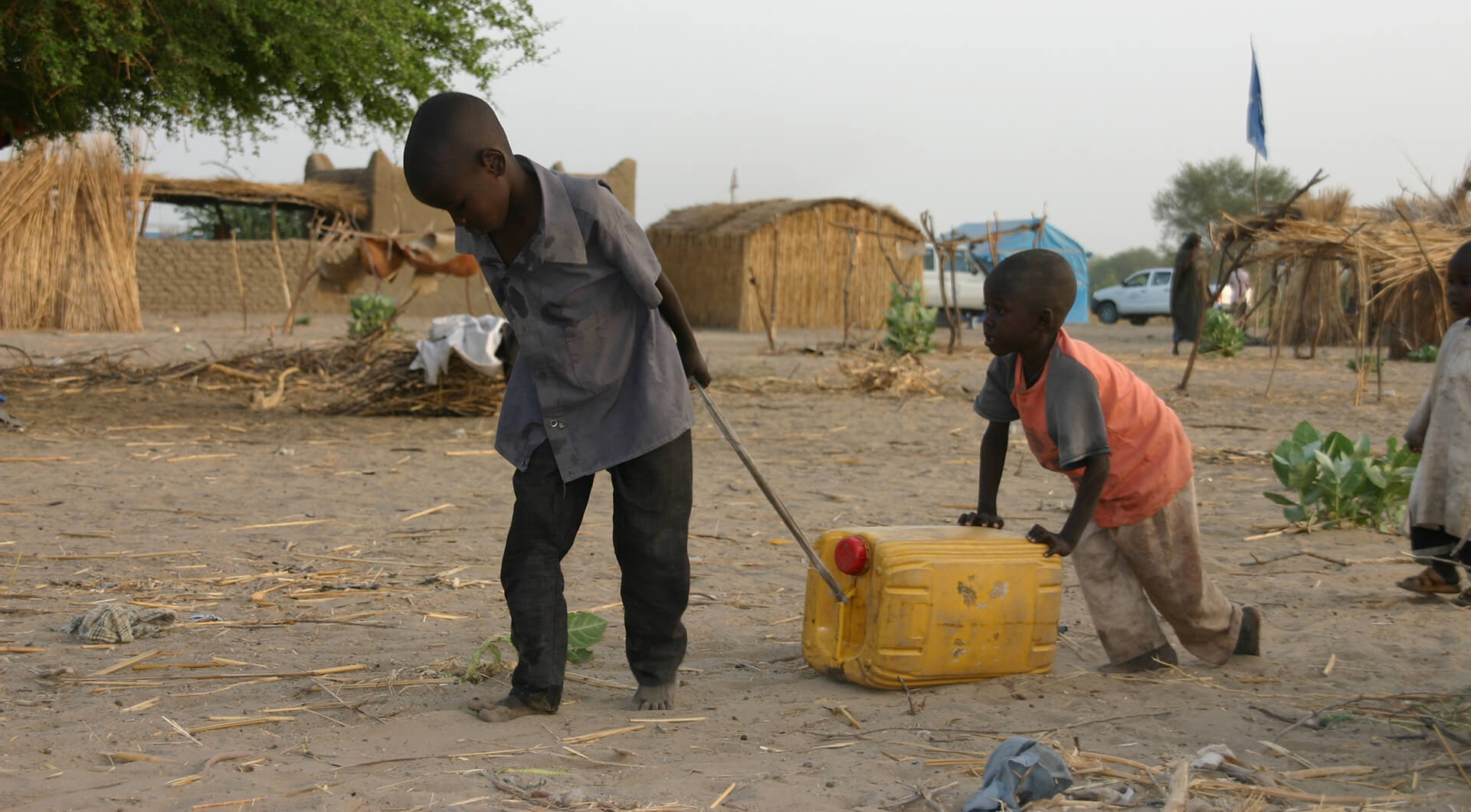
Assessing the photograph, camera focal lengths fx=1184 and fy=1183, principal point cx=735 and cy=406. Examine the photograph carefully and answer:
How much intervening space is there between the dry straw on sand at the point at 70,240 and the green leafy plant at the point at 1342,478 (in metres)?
16.3

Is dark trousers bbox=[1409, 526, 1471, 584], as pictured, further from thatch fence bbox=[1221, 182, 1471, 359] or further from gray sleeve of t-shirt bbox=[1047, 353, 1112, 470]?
thatch fence bbox=[1221, 182, 1471, 359]

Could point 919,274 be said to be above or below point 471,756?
above

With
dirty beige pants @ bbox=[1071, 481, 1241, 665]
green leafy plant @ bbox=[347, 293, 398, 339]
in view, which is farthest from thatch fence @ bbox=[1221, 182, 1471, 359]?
green leafy plant @ bbox=[347, 293, 398, 339]

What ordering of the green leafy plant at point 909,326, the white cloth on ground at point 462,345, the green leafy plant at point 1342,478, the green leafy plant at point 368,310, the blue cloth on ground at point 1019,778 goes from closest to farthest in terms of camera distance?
the blue cloth on ground at point 1019,778
the green leafy plant at point 1342,478
the white cloth on ground at point 462,345
the green leafy plant at point 368,310
the green leafy plant at point 909,326

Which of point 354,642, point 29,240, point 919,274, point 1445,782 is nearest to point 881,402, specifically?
point 354,642

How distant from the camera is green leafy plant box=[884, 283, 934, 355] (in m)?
13.9

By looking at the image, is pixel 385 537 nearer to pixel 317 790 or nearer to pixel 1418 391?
pixel 317 790

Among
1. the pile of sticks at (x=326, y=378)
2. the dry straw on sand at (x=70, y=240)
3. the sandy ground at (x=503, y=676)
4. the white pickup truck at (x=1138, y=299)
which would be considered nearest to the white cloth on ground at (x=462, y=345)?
the pile of sticks at (x=326, y=378)

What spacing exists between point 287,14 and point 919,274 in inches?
854

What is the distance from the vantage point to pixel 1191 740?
2.61 m

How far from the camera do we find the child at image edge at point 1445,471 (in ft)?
12.5

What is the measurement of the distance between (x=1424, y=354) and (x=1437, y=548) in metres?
13.6

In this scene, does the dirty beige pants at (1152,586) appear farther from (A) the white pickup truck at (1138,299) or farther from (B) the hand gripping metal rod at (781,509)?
(A) the white pickup truck at (1138,299)

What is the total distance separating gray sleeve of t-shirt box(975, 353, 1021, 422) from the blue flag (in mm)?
10810
